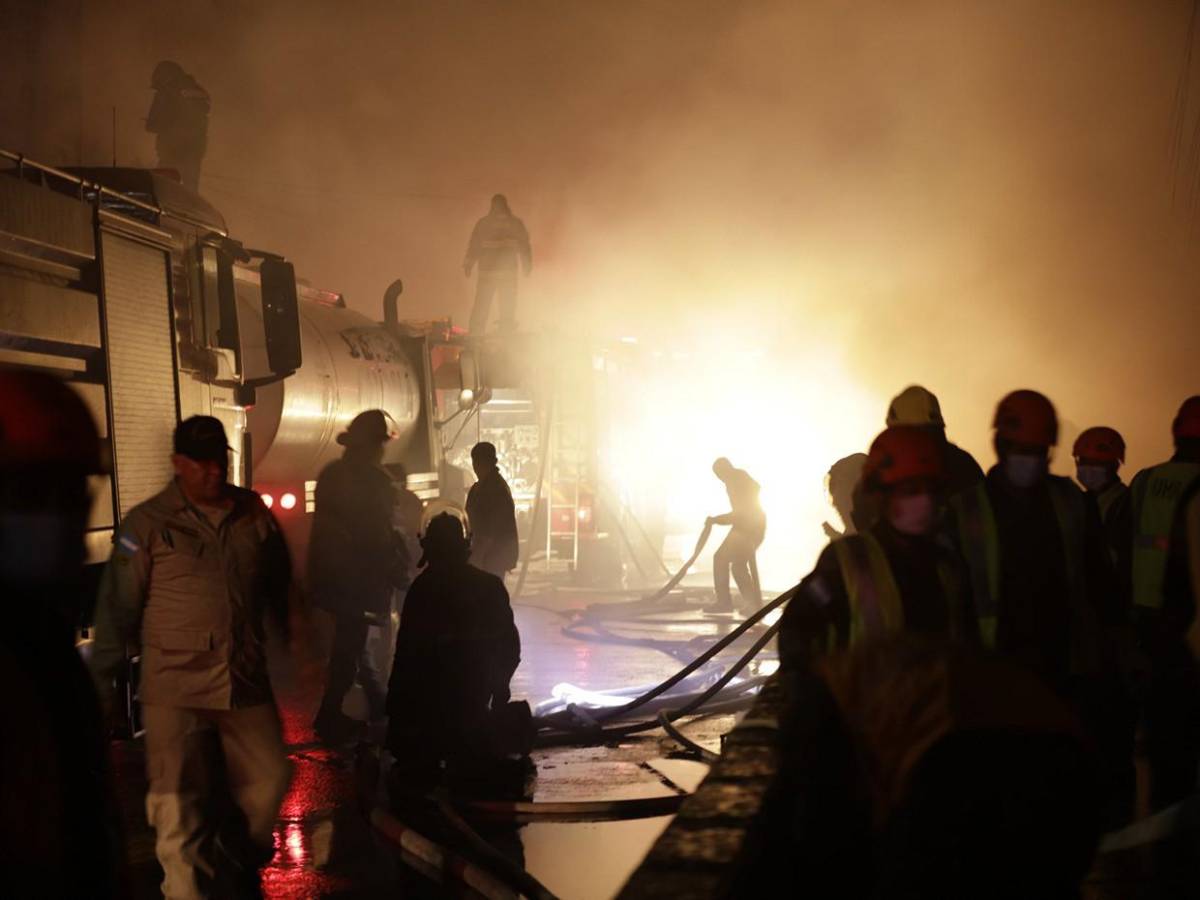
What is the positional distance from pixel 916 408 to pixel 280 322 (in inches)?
192

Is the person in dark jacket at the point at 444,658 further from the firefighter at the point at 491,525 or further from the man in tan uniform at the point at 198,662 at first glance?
the firefighter at the point at 491,525

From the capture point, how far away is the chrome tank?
30.6 ft

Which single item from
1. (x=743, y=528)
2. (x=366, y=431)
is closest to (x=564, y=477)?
(x=743, y=528)

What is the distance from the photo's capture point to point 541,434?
16.6 metres

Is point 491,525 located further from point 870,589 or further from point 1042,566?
point 870,589

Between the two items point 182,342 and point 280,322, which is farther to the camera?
point 280,322

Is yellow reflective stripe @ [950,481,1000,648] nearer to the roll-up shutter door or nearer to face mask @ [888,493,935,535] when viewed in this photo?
face mask @ [888,493,935,535]

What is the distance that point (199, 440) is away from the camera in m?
4.22

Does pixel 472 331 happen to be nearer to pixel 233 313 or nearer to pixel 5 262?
pixel 233 313

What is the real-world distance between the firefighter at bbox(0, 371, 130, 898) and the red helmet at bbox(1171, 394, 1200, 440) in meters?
4.88

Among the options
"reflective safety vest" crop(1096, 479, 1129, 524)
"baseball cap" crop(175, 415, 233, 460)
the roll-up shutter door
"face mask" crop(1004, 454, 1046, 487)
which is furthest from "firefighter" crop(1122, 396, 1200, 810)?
the roll-up shutter door

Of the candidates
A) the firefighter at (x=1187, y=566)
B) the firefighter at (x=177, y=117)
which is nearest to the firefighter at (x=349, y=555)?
the firefighter at (x=1187, y=566)

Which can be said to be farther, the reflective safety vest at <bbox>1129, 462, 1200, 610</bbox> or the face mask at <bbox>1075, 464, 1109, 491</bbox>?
the face mask at <bbox>1075, 464, 1109, 491</bbox>

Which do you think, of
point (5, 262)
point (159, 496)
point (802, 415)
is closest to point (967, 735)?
point (159, 496)
